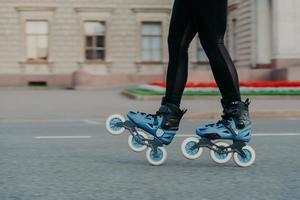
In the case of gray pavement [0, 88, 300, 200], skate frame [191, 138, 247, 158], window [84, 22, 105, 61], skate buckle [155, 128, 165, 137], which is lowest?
gray pavement [0, 88, 300, 200]

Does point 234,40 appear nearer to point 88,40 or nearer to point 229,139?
point 88,40

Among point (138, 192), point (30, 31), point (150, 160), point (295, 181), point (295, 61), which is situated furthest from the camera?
point (30, 31)

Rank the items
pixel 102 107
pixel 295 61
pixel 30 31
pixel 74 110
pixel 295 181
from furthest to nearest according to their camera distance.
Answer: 1. pixel 30 31
2. pixel 295 61
3. pixel 102 107
4. pixel 74 110
5. pixel 295 181

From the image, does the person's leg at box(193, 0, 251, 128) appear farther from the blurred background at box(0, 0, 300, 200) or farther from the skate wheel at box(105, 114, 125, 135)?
the skate wheel at box(105, 114, 125, 135)

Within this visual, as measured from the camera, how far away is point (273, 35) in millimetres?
29219

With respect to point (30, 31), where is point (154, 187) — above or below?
below

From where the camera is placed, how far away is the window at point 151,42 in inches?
1455

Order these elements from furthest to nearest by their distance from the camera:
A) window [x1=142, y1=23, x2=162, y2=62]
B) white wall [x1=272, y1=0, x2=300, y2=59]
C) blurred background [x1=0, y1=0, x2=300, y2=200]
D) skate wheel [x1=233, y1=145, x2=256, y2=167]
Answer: window [x1=142, y1=23, x2=162, y2=62], white wall [x1=272, y1=0, x2=300, y2=59], skate wheel [x1=233, y1=145, x2=256, y2=167], blurred background [x1=0, y1=0, x2=300, y2=200]

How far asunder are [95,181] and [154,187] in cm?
45

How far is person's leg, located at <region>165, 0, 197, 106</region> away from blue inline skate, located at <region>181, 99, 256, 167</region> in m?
0.38

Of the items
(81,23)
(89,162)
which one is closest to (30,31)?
(81,23)

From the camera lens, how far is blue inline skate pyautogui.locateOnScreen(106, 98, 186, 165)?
16.4ft

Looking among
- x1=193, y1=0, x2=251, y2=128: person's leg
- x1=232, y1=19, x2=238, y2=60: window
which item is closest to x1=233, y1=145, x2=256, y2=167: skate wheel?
x1=193, y1=0, x2=251, y2=128: person's leg

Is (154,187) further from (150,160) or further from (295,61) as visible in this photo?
(295,61)
